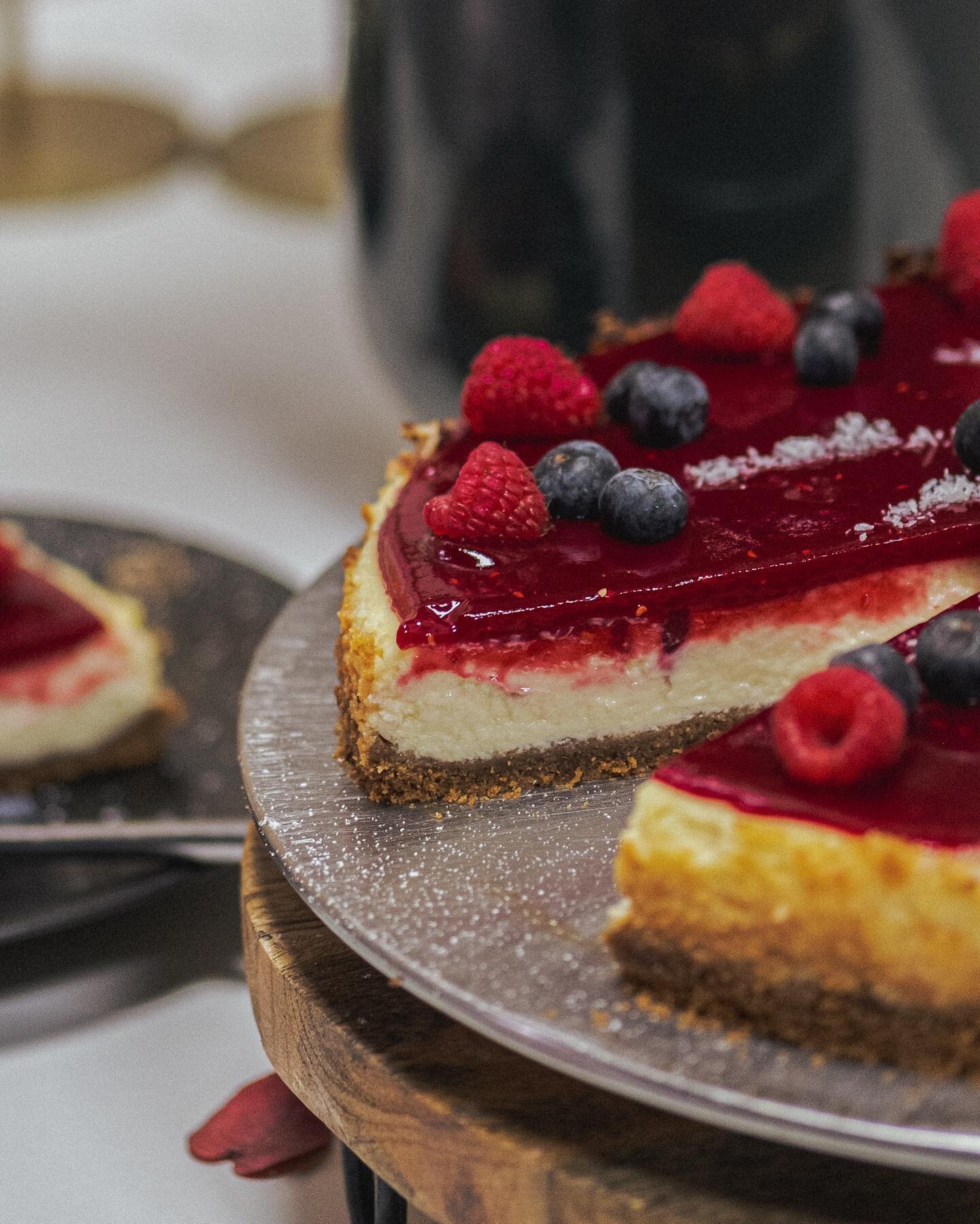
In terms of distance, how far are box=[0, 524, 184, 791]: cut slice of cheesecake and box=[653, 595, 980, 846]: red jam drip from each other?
1.43 meters

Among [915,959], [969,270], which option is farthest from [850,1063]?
[969,270]

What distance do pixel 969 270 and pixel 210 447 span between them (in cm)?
215

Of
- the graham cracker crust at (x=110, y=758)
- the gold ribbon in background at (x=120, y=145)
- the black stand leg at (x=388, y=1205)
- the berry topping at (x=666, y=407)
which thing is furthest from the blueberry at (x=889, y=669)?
the gold ribbon in background at (x=120, y=145)

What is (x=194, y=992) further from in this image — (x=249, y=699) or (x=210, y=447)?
(x=210, y=447)

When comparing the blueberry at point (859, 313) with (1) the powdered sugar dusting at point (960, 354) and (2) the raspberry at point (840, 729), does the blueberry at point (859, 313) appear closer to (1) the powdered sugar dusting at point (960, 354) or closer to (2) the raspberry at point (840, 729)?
(1) the powdered sugar dusting at point (960, 354)

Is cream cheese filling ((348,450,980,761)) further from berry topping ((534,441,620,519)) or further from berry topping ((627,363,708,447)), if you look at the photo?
berry topping ((627,363,708,447))

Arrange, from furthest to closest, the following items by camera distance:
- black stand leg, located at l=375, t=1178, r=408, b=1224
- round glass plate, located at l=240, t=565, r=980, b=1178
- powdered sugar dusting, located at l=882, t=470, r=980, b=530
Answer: powdered sugar dusting, located at l=882, t=470, r=980, b=530, black stand leg, located at l=375, t=1178, r=408, b=1224, round glass plate, located at l=240, t=565, r=980, b=1178

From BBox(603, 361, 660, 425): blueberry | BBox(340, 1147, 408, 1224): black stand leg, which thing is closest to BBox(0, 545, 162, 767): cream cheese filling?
BBox(603, 361, 660, 425): blueberry

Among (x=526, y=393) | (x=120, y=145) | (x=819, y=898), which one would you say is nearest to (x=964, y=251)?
(x=526, y=393)

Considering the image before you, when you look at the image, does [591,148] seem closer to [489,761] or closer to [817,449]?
[817,449]

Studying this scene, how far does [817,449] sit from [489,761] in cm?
56

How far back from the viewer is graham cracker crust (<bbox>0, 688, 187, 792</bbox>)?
9.29ft

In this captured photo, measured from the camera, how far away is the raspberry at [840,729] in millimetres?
1530

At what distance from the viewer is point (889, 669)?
1.62 m
